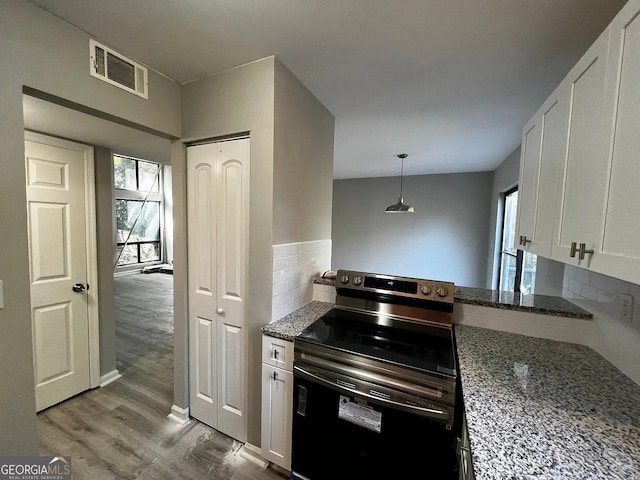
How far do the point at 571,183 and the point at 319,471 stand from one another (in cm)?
180

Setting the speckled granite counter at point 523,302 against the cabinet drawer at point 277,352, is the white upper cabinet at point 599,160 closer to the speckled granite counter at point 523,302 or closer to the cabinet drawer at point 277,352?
the speckled granite counter at point 523,302

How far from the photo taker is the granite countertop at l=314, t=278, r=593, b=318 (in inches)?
58.7

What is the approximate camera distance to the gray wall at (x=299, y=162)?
161 centimetres

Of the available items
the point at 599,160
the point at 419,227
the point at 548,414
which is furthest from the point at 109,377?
the point at 419,227

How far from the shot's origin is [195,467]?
165 cm

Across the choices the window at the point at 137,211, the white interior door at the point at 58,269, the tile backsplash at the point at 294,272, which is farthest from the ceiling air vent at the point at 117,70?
the window at the point at 137,211

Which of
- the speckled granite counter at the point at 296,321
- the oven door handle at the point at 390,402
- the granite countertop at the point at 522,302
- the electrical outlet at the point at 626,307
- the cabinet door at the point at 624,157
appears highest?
the cabinet door at the point at 624,157

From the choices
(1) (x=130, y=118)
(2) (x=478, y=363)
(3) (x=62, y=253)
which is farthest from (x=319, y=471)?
(3) (x=62, y=253)

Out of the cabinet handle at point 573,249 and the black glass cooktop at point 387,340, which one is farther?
the black glass cooktop at point 387,340

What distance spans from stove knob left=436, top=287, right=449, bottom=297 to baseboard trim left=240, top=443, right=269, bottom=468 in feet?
4.93

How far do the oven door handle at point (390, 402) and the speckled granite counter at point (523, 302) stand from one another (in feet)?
2.53

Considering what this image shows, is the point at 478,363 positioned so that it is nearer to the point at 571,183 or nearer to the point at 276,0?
the point at 571,183

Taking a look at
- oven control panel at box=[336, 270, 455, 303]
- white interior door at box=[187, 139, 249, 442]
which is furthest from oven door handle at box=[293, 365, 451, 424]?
oven control panel at box=[336, 270, 455, 303]

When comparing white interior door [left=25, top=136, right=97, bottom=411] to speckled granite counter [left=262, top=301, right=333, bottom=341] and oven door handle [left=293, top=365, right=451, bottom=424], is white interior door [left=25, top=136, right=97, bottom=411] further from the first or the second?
oven door handle [left=293, top=365, right=451, bottom=424]
